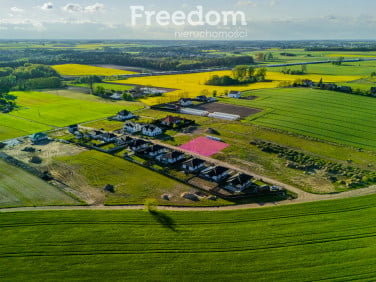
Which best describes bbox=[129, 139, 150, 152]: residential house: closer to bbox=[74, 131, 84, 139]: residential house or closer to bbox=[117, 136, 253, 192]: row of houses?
bbox=[117, 136, 253, 192]: row of houses

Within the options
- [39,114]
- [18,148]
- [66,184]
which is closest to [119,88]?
[39,114]

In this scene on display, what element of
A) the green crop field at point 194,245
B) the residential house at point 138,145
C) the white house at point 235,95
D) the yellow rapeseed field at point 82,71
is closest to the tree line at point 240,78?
the white house at point 235,95

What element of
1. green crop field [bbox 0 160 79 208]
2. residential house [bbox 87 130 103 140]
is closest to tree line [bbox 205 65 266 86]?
residential house [bbox 87 130 103 140]

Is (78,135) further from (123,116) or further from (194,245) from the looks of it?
(194,245)

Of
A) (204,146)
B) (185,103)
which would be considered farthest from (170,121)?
(185,103)

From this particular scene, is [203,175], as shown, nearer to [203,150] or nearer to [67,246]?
[203,150]

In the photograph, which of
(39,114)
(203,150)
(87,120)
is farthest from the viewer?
(39,114)

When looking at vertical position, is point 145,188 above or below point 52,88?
below

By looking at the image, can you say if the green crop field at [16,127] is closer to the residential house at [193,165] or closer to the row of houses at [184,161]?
the row of houses at [184,161]
